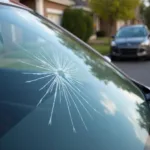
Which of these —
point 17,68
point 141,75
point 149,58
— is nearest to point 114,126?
point 17,68

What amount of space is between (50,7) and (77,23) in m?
2.56

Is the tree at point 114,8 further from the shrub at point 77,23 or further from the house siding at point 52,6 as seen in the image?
the shrub at point 77,23

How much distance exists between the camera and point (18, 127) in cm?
161

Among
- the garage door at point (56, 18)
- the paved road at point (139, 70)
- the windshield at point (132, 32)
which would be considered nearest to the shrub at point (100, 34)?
the garage door at point (56, 18)

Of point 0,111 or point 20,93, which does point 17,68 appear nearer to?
point 20,93

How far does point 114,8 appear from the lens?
26.6 meters

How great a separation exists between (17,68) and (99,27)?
125 ft

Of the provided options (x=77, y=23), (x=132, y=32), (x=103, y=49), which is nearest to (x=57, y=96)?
(x=132, y=32)

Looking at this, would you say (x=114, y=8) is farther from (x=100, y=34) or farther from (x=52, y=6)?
(x=100, y=34)

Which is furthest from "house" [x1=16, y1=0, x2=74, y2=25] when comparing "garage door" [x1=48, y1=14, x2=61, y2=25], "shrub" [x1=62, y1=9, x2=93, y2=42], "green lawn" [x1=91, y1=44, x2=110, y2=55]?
"green lawn" [x1=91, y1=44, x2=110, y2=55]

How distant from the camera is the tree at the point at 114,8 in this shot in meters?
26.5

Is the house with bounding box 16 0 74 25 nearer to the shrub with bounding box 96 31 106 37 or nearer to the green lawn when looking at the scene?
the green lawn

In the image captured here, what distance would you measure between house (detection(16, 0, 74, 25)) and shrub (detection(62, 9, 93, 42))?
83cm

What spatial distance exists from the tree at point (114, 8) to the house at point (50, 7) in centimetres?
254
